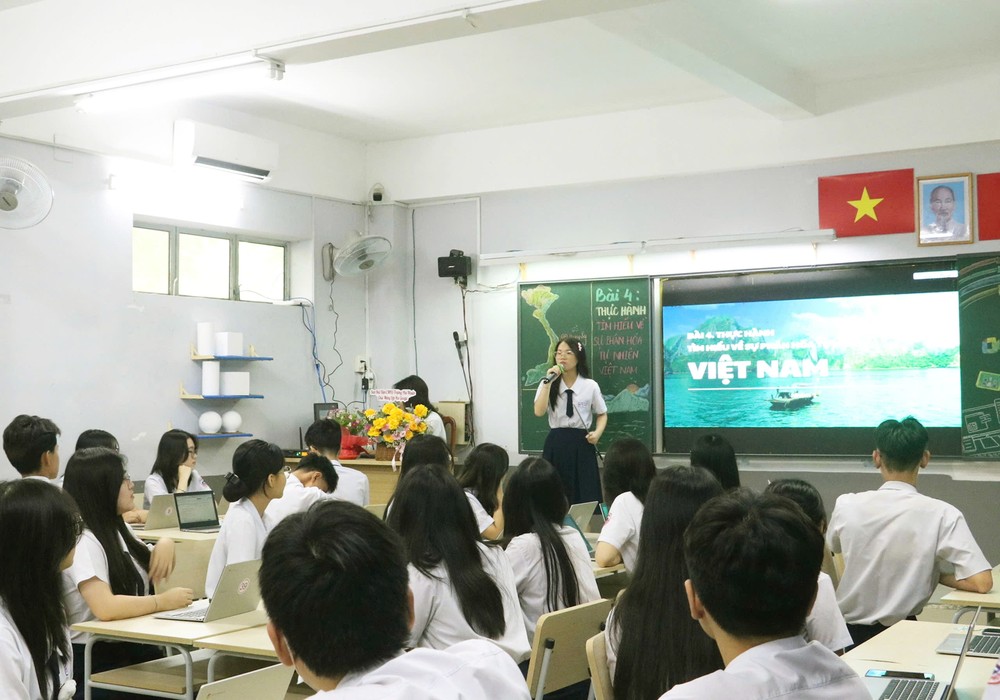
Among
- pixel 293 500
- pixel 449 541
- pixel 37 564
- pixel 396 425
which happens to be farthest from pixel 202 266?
pixel 37 564

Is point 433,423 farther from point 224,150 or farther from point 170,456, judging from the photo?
point 224,150

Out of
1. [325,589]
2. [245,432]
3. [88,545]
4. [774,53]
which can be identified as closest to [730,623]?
[325,589]

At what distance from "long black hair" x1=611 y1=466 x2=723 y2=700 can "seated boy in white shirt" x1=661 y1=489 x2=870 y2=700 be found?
794 millimetres

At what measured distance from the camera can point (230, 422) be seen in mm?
7910

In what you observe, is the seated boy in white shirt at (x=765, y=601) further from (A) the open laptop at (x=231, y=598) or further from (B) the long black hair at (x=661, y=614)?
(A) the open laptop at (x=231, y=598)

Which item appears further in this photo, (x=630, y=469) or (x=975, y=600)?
(x=630, y=469)

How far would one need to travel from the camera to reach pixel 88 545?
3418 millimetres

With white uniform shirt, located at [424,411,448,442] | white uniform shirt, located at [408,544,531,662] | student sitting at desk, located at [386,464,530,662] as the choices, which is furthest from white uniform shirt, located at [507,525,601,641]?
white uniform shirt, located at [424,411,448,442]

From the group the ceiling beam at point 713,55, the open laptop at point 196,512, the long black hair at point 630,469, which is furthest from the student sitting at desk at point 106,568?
the ceiling beam at point 713,55

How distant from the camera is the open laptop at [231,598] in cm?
346

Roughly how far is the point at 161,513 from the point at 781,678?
4915mm

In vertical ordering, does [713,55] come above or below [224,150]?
above

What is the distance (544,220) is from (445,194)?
944mm

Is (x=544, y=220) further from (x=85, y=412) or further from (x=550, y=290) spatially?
(x=85, y=412)
